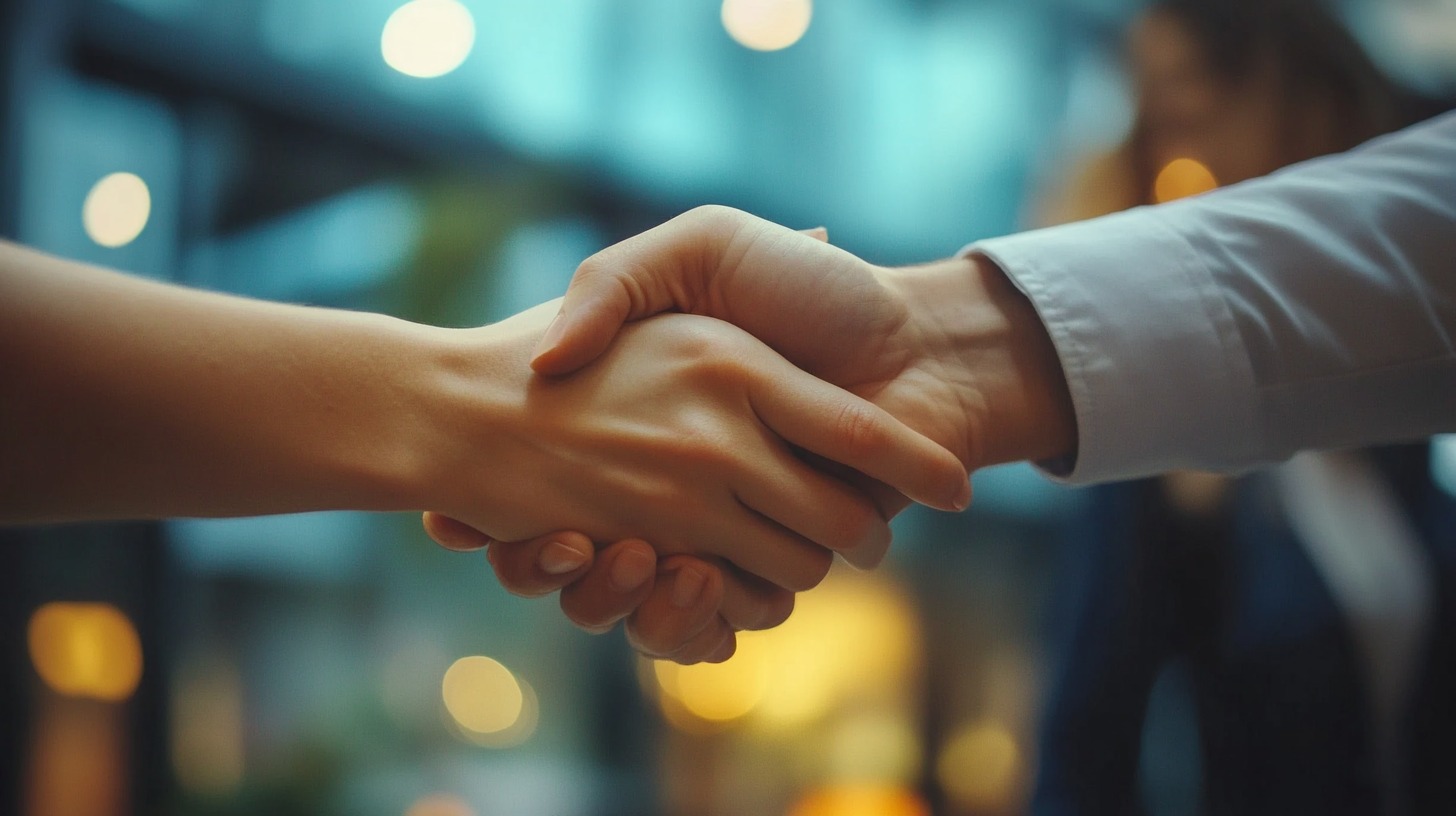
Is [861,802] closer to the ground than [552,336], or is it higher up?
closer to the ground

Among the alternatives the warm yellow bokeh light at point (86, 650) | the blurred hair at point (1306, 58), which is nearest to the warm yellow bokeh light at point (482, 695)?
the warm yellow bokeh light at point (86, 650)

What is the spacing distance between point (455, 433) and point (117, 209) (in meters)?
1.27

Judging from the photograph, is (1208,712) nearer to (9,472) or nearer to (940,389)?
(940,389)

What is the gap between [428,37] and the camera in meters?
1.90

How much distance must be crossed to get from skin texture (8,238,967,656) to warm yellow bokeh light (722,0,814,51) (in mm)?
1546

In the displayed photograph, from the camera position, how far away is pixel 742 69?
2.25 meters

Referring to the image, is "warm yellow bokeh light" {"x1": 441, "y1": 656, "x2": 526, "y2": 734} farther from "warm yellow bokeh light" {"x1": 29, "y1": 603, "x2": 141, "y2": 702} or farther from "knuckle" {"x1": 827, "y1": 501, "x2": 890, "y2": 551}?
"knuckle" {"x1": 827, "y1": 501, "x2": 890, "y2": 551}

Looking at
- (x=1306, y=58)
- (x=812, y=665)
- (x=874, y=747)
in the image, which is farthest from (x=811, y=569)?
(x=874, y=747)

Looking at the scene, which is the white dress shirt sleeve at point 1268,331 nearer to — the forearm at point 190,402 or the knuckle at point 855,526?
the knuckle at point 855,526

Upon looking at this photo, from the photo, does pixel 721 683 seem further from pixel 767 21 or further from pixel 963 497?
pixel 767 21

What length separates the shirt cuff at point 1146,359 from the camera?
33.1 inches

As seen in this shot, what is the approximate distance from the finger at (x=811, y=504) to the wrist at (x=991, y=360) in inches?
4.9

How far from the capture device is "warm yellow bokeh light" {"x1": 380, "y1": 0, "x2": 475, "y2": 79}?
1879mm

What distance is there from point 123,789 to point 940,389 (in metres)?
1.63
